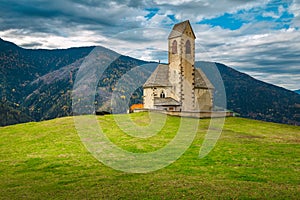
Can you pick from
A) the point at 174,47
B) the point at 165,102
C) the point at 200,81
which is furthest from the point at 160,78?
the point at 200,81

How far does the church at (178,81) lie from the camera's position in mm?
61219

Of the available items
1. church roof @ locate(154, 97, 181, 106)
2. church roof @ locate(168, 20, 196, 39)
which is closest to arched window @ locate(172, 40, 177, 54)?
church roof @ locate(168, 20, 196, 39)

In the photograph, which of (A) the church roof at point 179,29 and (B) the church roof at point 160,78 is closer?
(A) the church roof at point 179,29

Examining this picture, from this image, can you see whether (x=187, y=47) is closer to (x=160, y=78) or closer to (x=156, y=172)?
(x=160, y=78)

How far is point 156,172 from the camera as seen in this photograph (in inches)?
779

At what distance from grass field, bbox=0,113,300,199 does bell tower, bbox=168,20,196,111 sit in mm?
27599

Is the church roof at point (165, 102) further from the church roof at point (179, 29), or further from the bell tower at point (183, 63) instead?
the church roof at point (179, 29)

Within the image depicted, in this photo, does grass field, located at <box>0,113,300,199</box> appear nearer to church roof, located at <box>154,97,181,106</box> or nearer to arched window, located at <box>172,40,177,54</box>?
church roof, located at <box>154,97,181,106</box>

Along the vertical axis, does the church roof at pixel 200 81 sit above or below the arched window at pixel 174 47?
below

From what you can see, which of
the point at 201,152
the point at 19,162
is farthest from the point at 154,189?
the point at 19,162

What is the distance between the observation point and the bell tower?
201 feet

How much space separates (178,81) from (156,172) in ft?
142

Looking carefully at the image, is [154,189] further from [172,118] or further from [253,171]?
[172,118]

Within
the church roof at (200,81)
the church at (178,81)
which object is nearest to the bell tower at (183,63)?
the church at (178,81)
